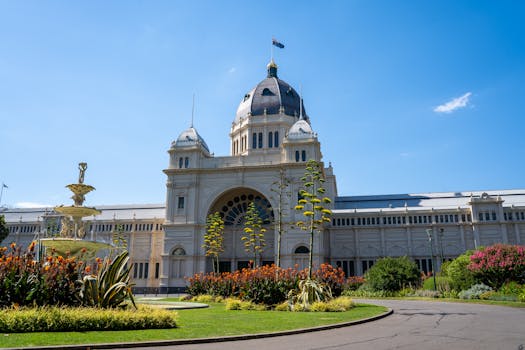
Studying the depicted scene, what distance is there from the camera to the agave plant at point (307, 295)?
2227 cm

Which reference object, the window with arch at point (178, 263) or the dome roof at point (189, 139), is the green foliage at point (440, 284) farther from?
the dome roof at point (189, 139)

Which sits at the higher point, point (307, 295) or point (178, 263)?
point (178, 263)

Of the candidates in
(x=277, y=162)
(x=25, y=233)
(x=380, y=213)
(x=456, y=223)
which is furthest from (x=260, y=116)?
(x=25, y=233)

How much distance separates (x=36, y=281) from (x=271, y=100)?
57.3 meters

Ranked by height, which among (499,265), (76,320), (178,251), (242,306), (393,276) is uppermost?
(178,251)

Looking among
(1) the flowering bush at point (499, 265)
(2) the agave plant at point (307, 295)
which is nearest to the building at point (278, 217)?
(1) the flowering bush at point (499, 265)

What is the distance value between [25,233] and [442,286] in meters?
66.3

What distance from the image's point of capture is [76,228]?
70.9 feet

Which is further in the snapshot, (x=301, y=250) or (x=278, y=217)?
(x=278, y=217)

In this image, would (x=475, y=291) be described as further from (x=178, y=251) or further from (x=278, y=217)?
(x=178, y=251)

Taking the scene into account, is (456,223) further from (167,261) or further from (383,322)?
(383,322)

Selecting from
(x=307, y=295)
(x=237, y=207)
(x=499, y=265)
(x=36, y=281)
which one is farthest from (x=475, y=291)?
(x=237, y=207)

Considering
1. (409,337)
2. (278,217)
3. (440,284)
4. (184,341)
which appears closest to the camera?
(184,341)

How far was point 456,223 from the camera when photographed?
186 ft
